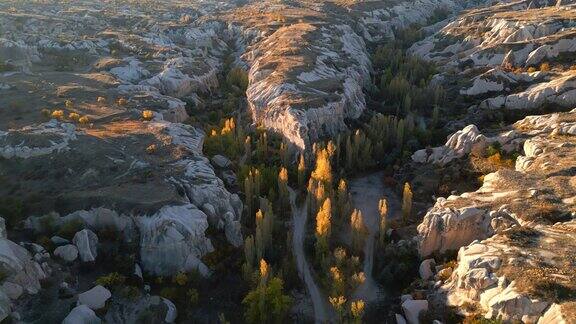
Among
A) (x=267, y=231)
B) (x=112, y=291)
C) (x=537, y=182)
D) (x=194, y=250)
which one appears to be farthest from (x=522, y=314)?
(x=112, y=291)

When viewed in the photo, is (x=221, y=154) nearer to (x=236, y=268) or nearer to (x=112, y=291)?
(x=236, y=268)

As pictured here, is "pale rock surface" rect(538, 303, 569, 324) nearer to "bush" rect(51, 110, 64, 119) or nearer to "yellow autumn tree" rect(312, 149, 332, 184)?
"yellow autumn tree" rect(312, 149, 332, 184)

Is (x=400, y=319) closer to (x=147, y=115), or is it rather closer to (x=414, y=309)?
(x=414, y=309)

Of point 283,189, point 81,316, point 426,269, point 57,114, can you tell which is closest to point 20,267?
point 81,316

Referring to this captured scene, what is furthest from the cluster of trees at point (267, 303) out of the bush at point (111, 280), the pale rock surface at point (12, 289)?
the pale rock surface at point (12, 289)

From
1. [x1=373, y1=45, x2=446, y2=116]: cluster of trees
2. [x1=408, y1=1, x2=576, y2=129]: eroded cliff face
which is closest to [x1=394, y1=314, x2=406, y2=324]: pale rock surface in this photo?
[x1=408, y1=1, x2=576, y2=129]: eroded cliff face

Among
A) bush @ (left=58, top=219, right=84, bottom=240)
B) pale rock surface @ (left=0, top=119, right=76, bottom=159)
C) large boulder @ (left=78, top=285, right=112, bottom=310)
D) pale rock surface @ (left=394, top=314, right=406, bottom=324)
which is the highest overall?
pale rock surface @ (left=0, top=119, right=76, bottom=159)
